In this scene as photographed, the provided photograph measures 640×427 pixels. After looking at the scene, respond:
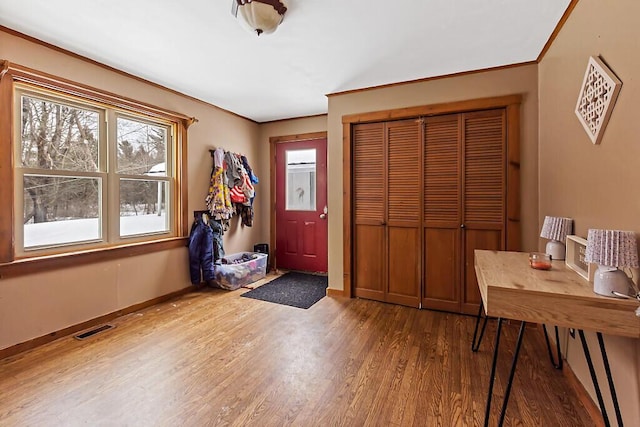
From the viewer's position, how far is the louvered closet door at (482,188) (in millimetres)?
2736

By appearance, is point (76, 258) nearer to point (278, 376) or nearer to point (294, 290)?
point (278, 376)

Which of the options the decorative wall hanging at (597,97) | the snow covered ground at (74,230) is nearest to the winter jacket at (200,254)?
the snow covered ground at (74,230)

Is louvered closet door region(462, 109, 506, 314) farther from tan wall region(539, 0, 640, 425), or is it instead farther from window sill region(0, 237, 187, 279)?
window sill region(0, 237, 187, 279)

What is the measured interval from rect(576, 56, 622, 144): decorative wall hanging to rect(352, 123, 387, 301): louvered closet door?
1.76 metres

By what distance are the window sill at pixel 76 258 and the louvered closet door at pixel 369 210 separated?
2.15 m

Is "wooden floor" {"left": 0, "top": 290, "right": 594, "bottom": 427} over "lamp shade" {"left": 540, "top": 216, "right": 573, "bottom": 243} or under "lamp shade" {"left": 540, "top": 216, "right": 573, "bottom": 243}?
under

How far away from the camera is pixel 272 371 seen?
199cm

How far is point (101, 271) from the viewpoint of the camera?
2.72 meters

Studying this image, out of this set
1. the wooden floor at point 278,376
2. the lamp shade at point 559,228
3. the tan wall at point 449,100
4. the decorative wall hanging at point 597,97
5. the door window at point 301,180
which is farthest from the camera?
the door window at point 301,180

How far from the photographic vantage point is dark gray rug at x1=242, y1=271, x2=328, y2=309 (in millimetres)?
3361

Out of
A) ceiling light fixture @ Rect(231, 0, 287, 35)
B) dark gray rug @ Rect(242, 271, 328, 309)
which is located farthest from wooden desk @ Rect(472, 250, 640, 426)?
dark gray rug @ Rect(242, 271, 328, 309)

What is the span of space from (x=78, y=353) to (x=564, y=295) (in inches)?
120

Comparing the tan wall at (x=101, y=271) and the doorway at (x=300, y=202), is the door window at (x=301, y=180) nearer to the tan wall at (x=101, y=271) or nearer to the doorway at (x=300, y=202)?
the doorway at (x=300, y=202)

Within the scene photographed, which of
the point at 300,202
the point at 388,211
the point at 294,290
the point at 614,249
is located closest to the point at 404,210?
the point at 388,211
